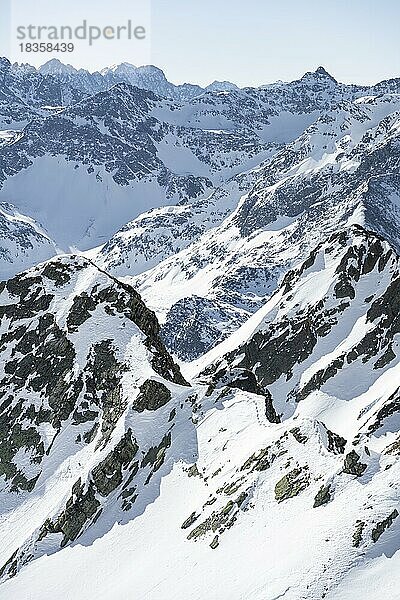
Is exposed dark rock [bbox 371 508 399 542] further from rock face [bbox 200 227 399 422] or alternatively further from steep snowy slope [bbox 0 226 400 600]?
rock face [bbox 200 227 399 422]

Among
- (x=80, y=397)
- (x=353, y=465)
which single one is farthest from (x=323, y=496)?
(x=80, y=397)

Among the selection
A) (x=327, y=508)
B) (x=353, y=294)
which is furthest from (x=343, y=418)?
(x=327, y=508)

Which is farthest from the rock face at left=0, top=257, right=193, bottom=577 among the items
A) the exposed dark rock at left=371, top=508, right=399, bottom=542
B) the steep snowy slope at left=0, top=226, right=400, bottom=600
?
the exposed dark rock at left=371, top=508, right=399, bottom=542

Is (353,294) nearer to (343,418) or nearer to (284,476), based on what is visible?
(343,418)

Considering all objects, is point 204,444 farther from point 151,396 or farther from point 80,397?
point 80,397

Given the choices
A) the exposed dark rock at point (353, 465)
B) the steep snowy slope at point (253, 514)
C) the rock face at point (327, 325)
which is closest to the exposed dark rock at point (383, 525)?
the steep snowy slope at point (253, 514)
